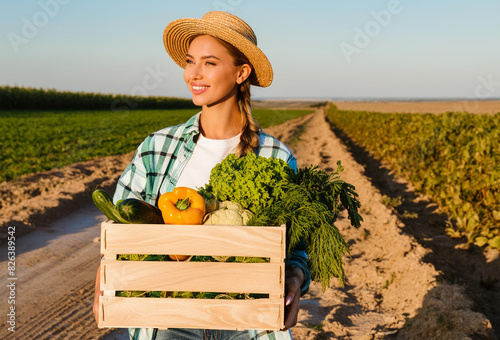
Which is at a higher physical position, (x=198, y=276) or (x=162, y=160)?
(x=162, y=160)

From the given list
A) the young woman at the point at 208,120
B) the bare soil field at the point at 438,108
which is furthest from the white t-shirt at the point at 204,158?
the bare soil field at the point at 438,108

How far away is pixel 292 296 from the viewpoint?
1.91 metres

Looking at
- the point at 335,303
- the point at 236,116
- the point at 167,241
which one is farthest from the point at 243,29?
the point at 335,303

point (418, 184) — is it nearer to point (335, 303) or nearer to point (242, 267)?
point (335, 303)

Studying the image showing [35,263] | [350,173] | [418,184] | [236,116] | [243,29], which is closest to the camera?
[243,29]

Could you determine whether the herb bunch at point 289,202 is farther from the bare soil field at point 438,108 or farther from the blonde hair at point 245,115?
the bare soil field at point 438,108

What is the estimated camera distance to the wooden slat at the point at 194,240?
1752 mm

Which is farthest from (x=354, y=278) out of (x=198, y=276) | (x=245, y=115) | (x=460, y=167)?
(x=198, y=276)

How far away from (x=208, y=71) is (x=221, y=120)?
359 mm

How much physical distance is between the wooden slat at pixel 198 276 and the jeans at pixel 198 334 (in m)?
0.44

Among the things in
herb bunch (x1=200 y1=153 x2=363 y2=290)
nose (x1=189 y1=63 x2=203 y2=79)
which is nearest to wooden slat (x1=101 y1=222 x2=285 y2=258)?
herb bunch (x1=200 y1=153 x2=363 y2=290)

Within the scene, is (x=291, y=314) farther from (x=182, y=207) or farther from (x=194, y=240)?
(x=182, y=207)

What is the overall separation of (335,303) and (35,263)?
3958mm

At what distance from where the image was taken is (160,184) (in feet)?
8.49
